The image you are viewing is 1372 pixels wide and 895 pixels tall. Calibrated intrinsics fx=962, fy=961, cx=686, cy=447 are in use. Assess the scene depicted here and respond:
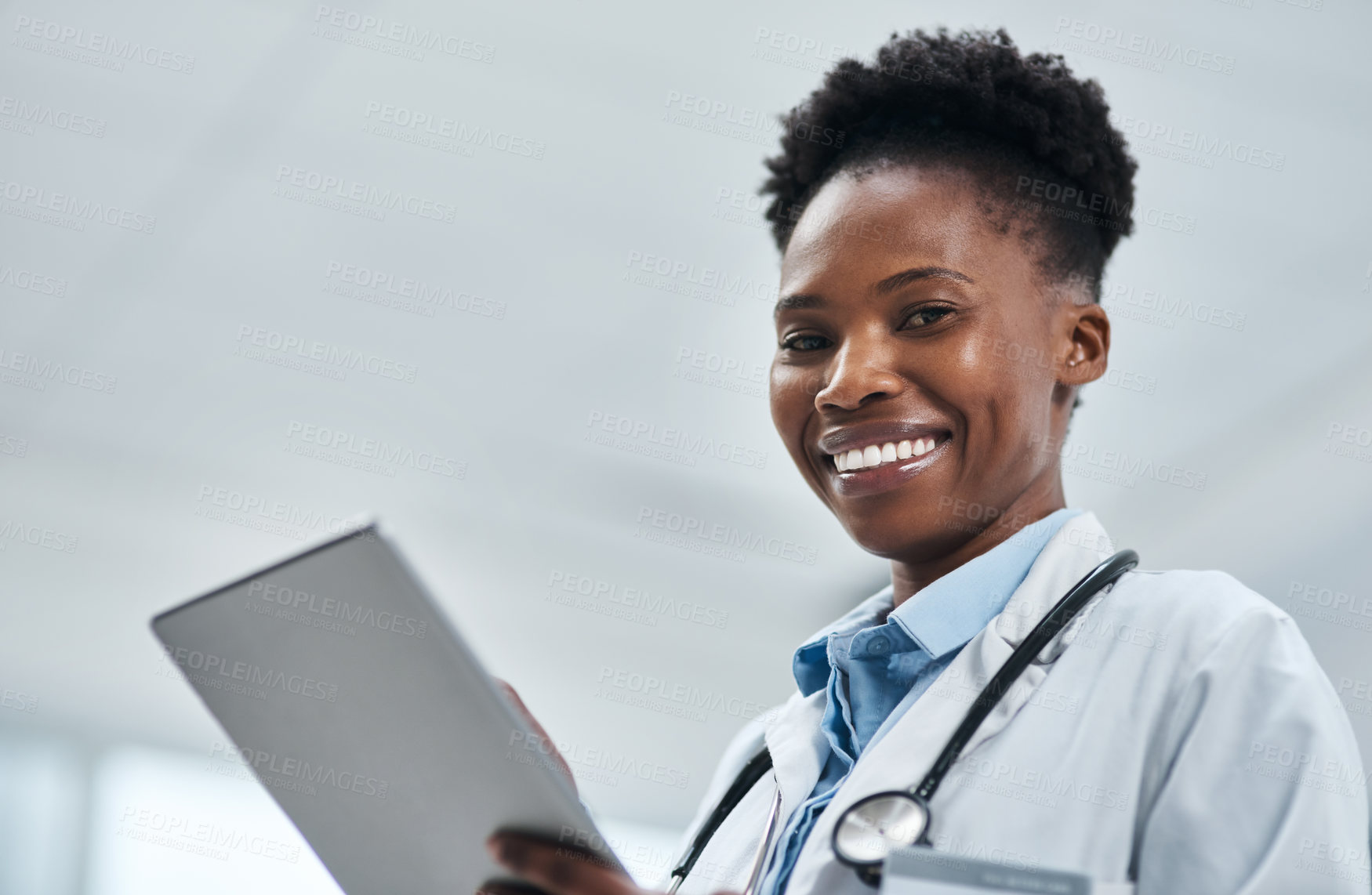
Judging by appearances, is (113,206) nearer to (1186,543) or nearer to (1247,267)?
(1247,267)

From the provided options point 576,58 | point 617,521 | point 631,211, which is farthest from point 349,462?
point 576,58

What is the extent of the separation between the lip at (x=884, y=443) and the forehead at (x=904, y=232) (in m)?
0.20

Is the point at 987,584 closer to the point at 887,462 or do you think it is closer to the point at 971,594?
the point at 971,594

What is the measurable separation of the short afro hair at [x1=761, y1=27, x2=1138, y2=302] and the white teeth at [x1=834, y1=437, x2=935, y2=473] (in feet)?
1.06

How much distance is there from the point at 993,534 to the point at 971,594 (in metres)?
0.14

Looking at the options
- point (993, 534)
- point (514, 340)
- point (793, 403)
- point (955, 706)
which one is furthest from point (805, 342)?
point (514, 340)

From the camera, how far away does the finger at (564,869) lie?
868 millimetres

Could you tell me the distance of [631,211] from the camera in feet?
10.4

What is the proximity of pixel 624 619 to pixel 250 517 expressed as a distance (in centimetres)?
186

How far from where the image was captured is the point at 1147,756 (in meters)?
0.91

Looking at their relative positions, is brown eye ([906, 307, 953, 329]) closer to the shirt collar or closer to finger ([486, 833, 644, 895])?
the shirt collar

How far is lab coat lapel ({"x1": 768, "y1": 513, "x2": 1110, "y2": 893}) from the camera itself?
3.29ft

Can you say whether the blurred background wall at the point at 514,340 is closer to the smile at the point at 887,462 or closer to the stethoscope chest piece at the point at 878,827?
the smile at the point at 887,462

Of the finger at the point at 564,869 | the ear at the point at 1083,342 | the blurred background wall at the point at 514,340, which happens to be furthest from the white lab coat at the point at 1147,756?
the blurred background wall at the point at 514,340
